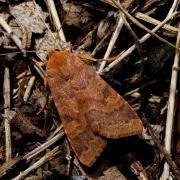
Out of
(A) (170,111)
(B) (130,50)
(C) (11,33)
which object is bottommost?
(A) (170,111)

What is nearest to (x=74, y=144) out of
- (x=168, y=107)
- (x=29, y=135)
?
(x=29, y=135)

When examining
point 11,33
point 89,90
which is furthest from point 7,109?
point 89,90

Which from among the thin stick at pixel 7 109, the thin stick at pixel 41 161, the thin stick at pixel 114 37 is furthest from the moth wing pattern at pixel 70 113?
the thin stick at pixel 7 109

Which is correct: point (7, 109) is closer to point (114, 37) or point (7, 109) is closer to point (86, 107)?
point (86, 107)

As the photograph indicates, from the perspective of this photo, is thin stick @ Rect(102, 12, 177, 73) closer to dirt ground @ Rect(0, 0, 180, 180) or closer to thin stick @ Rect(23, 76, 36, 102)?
dirt ground @ Rect(0, 0, 180, 180)

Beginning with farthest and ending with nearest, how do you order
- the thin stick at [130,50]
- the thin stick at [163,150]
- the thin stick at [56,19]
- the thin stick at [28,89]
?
the thin stick at [28,89] → the thin stick at [56,19] → the thin stick at [130,50] → the thin stick at [163,150]

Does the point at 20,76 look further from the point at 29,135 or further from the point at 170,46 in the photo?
the point at 170,46

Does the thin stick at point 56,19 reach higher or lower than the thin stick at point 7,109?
higher

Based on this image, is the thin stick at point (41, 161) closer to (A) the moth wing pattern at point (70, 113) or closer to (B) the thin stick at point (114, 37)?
(A) the moth wing pattern at point (70, 113)
